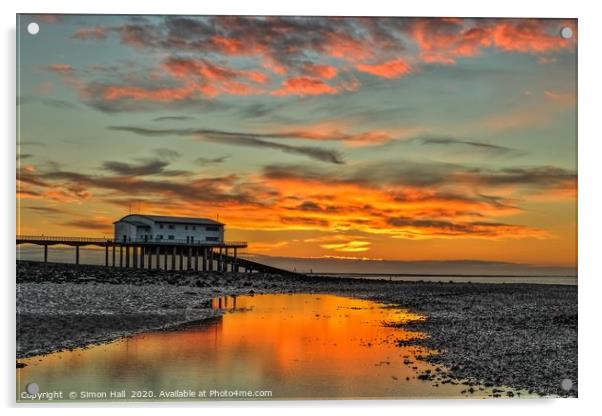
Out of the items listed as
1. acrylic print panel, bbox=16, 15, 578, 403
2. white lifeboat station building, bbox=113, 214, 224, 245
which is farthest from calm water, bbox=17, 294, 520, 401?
white lifeboat station building, bbox=113, 214, 224, 245

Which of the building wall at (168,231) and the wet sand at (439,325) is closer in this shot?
the wet sand at (439,325)

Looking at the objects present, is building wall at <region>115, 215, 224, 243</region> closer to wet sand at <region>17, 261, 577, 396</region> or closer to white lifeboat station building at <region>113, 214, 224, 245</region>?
white lifeboat station building at <region>113, 214, 224, 245</region>

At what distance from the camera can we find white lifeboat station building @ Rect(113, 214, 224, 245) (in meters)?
55.7

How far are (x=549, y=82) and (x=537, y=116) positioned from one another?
113cm

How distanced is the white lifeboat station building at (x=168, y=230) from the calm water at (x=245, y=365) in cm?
3289

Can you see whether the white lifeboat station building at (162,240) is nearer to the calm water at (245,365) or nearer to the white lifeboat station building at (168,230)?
the white lifeboat station building at (168,230)

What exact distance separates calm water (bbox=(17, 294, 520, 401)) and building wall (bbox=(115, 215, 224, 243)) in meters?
32.9

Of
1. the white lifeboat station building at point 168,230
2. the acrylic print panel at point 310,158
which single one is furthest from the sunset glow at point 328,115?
the white lifeboat station building at point 168,230

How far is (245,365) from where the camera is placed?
1819 centimetres

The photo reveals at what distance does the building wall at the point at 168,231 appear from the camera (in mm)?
55750

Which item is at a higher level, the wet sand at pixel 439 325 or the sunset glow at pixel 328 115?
the sunset glow at pixel 328 115

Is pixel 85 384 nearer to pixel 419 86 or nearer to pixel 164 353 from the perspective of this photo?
pixel 164 353

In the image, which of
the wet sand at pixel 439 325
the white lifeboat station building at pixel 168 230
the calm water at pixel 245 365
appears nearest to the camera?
the calm water at pixel 245 365

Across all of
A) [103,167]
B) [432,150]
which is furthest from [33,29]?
[432,150]
